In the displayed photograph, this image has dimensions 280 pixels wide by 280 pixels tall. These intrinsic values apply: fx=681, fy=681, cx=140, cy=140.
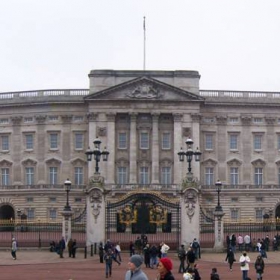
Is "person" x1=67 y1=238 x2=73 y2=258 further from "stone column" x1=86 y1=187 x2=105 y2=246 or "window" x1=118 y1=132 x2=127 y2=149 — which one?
"window" x1=118 y1=132 x2=127 y2=149

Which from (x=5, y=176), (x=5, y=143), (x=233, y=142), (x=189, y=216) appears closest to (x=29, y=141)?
(x=5, y=143)

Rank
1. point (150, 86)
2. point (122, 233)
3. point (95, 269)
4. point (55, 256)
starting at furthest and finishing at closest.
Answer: point (150, 86) → point (122, 233) → point (55, 256) → point (95, 269)

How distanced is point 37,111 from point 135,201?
34321mm

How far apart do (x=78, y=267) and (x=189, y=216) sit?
38.4 ft

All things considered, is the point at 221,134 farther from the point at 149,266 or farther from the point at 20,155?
the point at 149,266

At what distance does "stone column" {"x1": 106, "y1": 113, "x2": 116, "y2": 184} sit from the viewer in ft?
258

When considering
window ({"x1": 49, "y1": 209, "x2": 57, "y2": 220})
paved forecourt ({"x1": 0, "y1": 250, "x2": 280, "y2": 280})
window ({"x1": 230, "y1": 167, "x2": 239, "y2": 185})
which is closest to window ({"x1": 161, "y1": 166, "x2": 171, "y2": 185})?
window ({"x1": 230, "y1": 167, "x2": 239, "y2": 185})

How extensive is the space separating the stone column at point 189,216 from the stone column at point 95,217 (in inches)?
220

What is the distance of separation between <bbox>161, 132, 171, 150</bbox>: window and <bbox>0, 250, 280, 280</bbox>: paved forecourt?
109ft

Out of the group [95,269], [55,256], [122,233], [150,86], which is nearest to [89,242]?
[55,256]

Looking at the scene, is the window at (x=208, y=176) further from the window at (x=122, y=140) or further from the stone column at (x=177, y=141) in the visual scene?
the window at (x=122, y=140)

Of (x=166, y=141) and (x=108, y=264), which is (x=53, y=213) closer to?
(x=166, y=141)

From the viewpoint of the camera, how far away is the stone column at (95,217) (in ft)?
155

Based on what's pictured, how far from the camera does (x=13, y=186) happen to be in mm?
81312
